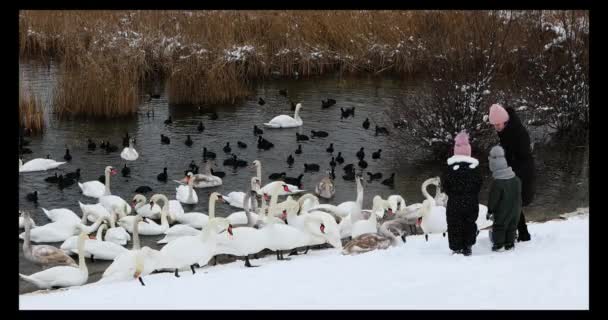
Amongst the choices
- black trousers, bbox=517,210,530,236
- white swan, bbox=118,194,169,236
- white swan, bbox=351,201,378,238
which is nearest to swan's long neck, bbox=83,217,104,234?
white swan, bbox=118,194,169,236

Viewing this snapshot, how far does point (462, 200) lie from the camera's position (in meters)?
9.45

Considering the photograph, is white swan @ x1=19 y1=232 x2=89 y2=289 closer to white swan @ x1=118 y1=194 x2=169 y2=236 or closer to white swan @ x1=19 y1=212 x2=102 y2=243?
white swan @ x1=19 y1=212 x2=102 y2=243

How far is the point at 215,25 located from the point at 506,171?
61.4 feet

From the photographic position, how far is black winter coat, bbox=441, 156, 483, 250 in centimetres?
938

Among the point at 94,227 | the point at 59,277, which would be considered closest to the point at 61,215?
the point at 94,227

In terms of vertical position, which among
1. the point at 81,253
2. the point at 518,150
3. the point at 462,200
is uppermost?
the point at 518,150

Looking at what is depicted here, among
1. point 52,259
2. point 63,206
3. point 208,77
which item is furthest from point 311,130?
point 52,259

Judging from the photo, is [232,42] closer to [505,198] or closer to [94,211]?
[94,211]

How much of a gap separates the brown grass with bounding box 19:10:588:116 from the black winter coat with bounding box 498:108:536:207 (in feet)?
44.4

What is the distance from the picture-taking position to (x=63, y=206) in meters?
15.3

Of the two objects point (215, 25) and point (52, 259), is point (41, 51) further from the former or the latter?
point (52, 259)

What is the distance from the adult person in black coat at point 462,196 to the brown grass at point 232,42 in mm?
14241

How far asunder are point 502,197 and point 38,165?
33.7 feet

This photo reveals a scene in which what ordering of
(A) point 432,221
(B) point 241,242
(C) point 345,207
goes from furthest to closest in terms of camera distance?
(C) point 345,207 → (A) point 432,221 → (B) point 241,242
